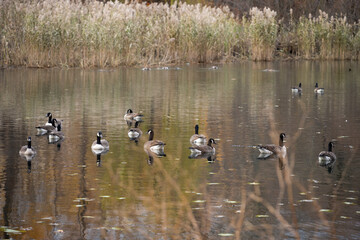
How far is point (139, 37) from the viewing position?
31766 mm

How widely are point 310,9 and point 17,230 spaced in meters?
39.5

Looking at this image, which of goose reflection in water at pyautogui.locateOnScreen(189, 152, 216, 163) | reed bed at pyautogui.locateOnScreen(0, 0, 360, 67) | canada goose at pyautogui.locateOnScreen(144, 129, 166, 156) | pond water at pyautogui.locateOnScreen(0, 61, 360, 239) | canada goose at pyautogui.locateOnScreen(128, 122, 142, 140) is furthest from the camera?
reed bed at pyautogui.locateOnScreen(0, 0, 360, 67)

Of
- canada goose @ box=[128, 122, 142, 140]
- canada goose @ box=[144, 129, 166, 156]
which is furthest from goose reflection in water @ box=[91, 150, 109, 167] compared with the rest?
canada goose @ box=[128, 122, 142, 140]

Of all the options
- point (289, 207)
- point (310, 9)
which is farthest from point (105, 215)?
point (310, 9)

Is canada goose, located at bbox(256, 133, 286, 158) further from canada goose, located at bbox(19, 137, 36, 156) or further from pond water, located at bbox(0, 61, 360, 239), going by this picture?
canada goose, located at bbox(19, 137, 36, 156)

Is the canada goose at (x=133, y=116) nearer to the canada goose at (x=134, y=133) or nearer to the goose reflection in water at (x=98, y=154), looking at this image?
the canada goose at (x=134, y=133)

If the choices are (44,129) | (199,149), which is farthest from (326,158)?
(44,129)

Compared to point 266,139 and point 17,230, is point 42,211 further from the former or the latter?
point 266,139

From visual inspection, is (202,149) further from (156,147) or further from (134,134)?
(134,134)

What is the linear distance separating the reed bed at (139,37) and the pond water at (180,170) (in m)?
6.75

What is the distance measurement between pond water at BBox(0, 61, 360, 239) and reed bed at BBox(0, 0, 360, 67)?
266 inches

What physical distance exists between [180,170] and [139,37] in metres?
21.4

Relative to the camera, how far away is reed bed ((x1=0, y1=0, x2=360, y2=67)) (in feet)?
95.6

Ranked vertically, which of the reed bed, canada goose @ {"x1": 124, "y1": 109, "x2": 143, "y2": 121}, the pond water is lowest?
the pond water
